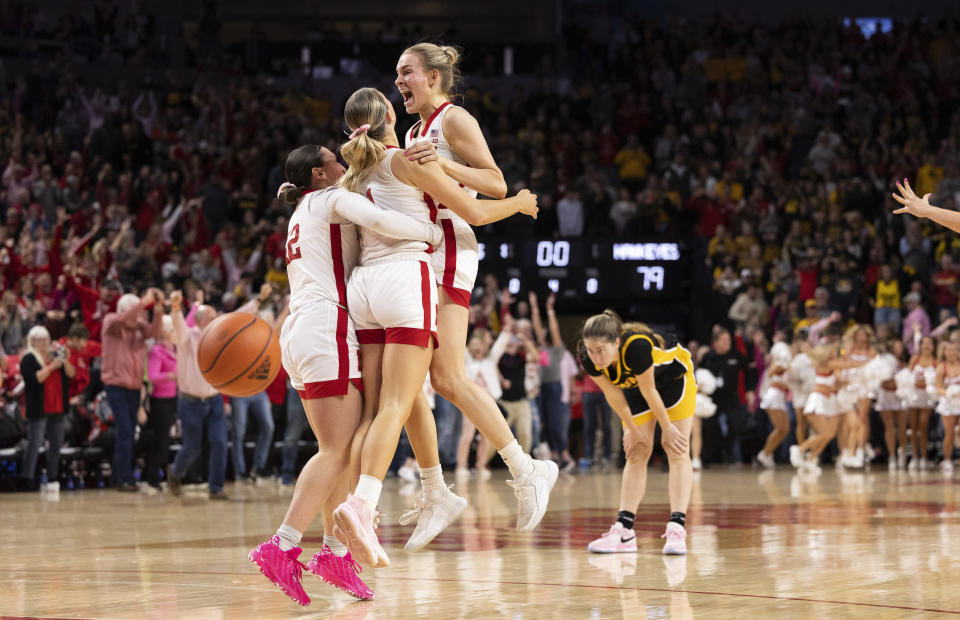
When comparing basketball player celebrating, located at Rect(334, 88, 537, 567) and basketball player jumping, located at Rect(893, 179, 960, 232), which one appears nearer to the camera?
basketball player celebrating, located at Rect(334, 88, 537, 567)

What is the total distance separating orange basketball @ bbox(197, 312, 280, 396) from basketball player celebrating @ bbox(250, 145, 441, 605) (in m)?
1.63

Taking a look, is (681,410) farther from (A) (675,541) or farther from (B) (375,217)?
(B) (375,217)

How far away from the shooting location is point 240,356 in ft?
23.0

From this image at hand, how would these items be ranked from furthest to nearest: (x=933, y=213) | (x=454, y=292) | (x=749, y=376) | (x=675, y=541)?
(x=749, y=376) → (x=675, y=541) → (x=933, y=213) → (x=454, y=292)

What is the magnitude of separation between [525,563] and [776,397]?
32.5 ft

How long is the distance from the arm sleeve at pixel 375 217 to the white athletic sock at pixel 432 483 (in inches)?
41.9

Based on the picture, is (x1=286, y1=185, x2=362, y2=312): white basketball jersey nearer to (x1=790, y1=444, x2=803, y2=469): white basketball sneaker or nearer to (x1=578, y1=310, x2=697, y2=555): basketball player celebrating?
(x1=578, y1=310, x2=697, y2=555): basketball player celebrating

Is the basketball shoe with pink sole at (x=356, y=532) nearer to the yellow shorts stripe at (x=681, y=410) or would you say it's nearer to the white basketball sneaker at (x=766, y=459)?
the yellow shorts stripe at (x=681, y=410)

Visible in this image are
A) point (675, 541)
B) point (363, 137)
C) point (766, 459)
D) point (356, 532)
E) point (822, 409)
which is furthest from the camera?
point (766, 459)

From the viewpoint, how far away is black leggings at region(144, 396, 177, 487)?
Answer: 39.4ft

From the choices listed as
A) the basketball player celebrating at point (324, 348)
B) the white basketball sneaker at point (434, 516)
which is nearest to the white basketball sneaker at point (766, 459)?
the white basketball sneaker at point (434, 516)

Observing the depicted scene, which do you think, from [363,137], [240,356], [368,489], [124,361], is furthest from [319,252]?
[124,361]

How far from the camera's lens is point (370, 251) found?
5438 mm

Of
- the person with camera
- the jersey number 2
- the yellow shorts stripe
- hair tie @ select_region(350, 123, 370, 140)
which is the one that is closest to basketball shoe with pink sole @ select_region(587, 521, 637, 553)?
the yellow shorts stripe
